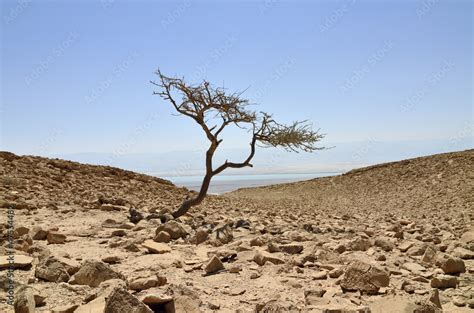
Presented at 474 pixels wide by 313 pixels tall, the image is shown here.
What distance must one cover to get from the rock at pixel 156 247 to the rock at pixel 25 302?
2.10 meters

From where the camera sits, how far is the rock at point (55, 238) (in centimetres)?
541

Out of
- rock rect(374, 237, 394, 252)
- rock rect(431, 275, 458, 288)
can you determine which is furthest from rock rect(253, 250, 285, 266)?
rock rect(374, 237, 394, 252)

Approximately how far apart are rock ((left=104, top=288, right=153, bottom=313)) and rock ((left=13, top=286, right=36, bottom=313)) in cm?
62

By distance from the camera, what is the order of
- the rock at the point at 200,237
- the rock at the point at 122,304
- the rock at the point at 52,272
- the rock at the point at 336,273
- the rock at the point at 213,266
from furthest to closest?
the rock at the point at 200,237 < the rock at the point at 213,266 < the rock at the point at 336,273 < the rock at the point at 52,272 < the rock at the point at 122,304

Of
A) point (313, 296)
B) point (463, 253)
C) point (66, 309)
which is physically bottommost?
point (463, 253)

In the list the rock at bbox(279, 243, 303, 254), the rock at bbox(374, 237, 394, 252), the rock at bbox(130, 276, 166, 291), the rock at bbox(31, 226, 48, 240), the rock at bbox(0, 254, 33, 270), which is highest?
the rock at bbox(31, 226, 48, 240)

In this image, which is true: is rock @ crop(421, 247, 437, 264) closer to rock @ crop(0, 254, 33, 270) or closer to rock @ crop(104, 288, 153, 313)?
rock @ crop(104, 288, 153, 313)

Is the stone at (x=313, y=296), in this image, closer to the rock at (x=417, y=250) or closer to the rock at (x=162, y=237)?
the rock at (x=417, y=250)

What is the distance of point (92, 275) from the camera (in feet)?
11.7

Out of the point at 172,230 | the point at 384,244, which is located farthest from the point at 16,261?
the point at 384,244

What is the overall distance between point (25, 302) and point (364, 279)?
9.22ft

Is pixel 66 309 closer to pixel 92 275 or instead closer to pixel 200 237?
pixel 92 275

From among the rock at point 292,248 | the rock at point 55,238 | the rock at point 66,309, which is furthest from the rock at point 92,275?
the rock at point 292,248

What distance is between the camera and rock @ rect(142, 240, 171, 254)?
4.97 m
